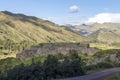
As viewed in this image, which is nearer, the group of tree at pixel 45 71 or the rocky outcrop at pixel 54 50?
the group of tree at pixel 45 71

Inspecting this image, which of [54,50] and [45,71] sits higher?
[45,71]

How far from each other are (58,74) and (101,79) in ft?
25.1

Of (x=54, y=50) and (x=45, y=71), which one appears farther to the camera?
(x=54, y=50)

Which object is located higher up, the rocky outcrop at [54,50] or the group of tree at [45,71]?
the group of tree at [45,71]

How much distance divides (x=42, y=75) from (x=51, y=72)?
177 centimetres

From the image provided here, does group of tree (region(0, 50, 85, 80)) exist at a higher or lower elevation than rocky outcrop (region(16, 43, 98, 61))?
higher

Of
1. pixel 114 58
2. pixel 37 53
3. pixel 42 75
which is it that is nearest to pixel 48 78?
pixel 42 75

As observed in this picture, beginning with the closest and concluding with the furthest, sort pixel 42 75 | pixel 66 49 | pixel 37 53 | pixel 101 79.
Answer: pixel 101 79
pixel 42 75
pixel 66 49
pixel 37 53

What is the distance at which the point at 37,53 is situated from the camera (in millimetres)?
136625

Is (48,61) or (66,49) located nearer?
(48,61)

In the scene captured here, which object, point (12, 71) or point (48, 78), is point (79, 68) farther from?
point (12, 71)

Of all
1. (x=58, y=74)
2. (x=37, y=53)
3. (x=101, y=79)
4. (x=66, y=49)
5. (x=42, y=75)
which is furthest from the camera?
(x=37, y=53)

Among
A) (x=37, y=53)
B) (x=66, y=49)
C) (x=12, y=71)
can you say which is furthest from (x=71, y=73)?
(x=37, y=53)

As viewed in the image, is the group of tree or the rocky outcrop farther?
the rocky outcrop
